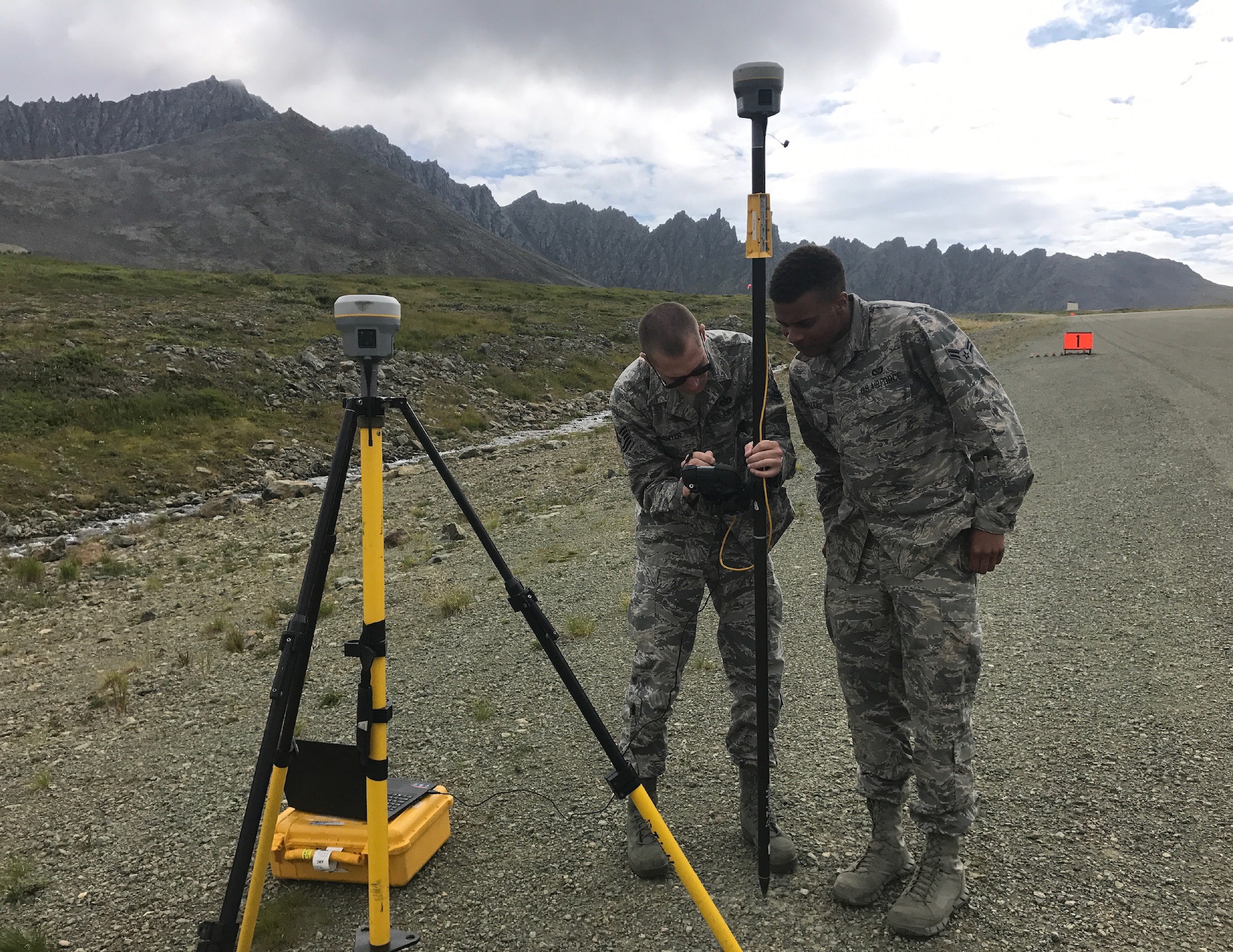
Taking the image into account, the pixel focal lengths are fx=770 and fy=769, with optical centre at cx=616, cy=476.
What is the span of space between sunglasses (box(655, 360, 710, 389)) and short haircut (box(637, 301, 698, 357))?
0.41ft

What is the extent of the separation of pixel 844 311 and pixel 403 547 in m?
9.70

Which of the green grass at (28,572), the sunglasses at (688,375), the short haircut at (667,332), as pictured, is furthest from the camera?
the green grass at (28,572)

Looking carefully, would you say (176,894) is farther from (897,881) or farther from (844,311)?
(844,311)

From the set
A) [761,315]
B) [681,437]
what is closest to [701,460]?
[681,437]

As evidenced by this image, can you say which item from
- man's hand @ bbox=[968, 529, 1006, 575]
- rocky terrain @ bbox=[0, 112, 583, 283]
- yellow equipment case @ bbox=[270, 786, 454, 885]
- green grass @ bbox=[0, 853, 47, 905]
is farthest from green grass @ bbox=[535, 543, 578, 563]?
rocky terrain @ bbox=[0, 112, 583, 283]

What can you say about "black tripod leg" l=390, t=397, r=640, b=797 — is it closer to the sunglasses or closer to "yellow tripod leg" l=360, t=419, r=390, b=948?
"yellow tripod leg" l=360, t=419, r=390, b=948

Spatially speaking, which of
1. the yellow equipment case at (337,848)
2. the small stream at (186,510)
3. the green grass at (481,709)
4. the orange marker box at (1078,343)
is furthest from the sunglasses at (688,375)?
the orange marker box at (1078,343)

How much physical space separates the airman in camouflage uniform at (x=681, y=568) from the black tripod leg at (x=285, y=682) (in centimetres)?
149

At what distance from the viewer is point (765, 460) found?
10.2 feet

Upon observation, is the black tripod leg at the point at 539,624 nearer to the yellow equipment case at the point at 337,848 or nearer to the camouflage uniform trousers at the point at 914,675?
the camouflage uniform trousers at the point at 914,675

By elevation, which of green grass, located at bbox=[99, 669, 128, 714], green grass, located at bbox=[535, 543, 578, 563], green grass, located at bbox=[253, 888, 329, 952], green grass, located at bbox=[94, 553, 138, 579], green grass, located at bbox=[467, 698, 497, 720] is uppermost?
green grass, located at bbox=[535, 543, 578, 563]

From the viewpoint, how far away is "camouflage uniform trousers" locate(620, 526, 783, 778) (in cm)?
369

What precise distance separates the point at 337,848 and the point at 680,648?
1898 millimetres

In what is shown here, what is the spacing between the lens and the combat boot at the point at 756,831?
3.65 metres
